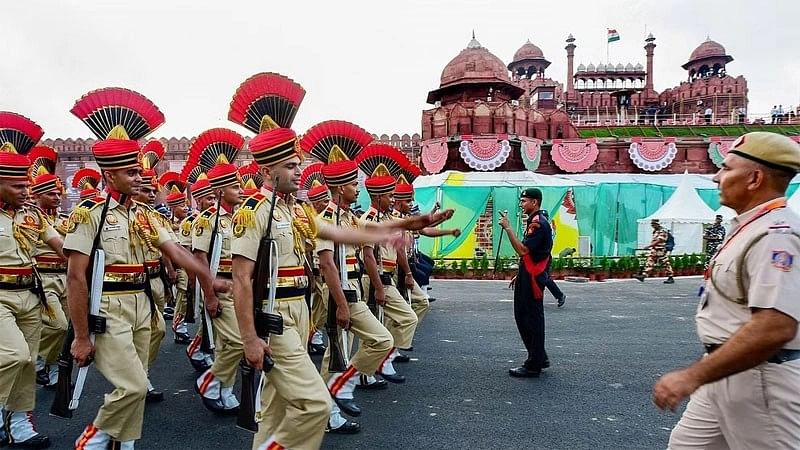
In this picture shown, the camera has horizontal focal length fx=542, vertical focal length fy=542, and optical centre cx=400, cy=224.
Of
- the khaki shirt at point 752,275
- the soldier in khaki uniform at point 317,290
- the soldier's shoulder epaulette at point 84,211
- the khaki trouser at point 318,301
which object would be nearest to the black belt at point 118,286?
the soldier's shoulder epaulette at point 84,211

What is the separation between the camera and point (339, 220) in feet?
16.0

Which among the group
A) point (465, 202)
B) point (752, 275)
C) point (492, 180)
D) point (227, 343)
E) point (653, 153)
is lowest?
point (227, 343)

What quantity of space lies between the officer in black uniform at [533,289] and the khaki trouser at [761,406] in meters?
3.22

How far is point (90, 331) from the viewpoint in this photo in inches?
125

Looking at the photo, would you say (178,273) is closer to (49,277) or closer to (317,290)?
(49,277)

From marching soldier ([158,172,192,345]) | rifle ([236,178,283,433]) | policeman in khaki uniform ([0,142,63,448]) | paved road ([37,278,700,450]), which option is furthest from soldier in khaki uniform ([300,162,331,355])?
policeman in khaki uniform ([0,142,63,448])

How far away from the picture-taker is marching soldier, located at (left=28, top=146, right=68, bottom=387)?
15.7 feet

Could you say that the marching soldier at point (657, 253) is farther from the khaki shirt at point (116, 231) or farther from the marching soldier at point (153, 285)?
the khaki shirt at point (116, 231)

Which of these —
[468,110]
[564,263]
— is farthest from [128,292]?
[468,110]

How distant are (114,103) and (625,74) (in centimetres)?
5101

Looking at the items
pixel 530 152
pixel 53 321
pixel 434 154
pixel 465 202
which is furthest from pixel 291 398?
pixel 530 152

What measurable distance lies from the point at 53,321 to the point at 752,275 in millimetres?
5137

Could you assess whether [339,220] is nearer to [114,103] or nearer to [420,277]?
[114,103]

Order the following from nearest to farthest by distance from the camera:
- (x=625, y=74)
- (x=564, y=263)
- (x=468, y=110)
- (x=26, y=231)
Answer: (x=26, y=231) < (x=564, y=263) < (x=468, y=110) < (x=625, y=74)
